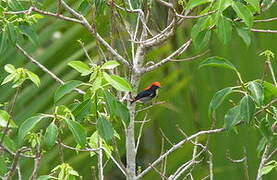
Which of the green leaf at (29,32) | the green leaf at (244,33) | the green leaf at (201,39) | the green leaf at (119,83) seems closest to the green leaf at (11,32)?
the green leaf at (29,32)

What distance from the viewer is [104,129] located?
5.72 feet

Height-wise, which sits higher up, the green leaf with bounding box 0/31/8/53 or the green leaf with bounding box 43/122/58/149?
the green leaf with bounding box 0/31/8/53

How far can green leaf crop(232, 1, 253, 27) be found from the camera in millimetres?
1646

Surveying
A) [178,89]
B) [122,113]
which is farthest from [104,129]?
[178,89]

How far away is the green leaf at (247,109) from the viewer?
5.73 feet

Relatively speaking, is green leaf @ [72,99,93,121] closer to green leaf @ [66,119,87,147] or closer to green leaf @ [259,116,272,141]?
green leaf @ [66,119,87,147]

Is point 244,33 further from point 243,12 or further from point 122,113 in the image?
point 122,113

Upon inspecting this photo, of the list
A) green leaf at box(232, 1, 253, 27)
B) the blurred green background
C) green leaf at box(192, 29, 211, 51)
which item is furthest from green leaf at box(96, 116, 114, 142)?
the blurred green background

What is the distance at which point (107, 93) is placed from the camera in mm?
1648

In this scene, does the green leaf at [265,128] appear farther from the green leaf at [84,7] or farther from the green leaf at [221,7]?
the green leaf at [84,7]

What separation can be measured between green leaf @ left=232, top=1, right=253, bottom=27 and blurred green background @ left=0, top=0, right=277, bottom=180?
1567mm

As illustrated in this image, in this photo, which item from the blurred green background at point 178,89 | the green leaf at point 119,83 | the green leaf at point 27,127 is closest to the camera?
the green leaf at point 119,83

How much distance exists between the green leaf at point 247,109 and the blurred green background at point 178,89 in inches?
57.6

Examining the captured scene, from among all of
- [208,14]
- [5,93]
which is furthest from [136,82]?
[5,93]
